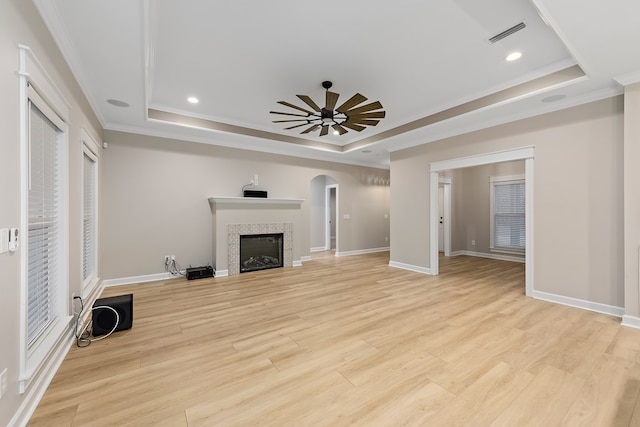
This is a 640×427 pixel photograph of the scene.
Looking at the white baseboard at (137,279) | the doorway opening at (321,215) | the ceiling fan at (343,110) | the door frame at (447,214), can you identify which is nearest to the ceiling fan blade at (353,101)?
the ceiling fan at (343,110)

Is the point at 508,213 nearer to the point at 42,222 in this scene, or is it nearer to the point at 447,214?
the point at 447,214

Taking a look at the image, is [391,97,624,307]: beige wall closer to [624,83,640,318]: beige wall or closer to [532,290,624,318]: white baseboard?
[532,290,624,318]: white baseboard

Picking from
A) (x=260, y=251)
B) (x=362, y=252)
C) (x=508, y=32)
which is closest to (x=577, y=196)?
(x=508, y=32)

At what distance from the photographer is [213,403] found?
5.49 feet

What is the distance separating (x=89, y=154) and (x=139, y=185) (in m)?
1.29

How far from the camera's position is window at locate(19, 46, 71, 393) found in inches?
62.0

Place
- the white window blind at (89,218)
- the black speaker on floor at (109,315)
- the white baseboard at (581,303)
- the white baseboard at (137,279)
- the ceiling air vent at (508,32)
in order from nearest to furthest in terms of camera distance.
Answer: the ceiling air vent at (508,32) < the black speaker on floor at (109,315) < the white baseboard at (581,303) < the white window blind at (89,218) < the white baseboard at (137,279)

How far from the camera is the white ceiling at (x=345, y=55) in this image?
2.12 meters

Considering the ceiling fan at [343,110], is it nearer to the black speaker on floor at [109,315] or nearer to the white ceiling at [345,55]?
the white ceiling at [345,55]

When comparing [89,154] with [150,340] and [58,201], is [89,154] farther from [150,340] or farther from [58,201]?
[150,340]

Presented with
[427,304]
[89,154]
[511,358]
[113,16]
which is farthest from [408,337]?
[89,154]

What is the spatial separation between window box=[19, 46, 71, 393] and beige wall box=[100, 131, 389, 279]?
222 cm

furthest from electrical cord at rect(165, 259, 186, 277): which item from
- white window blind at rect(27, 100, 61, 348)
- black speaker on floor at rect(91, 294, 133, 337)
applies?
white window blind at rect(27, 100, 61, 348)

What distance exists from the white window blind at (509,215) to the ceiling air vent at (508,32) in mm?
4729
